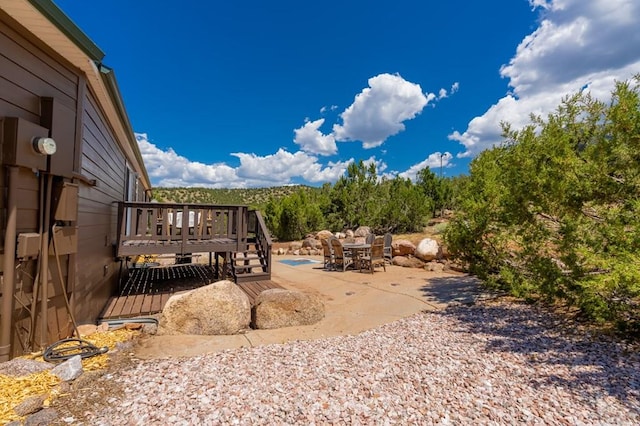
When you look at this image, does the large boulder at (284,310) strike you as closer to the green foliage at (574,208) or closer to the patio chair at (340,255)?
the green foliage at (574,208)

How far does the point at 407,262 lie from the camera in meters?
9.79

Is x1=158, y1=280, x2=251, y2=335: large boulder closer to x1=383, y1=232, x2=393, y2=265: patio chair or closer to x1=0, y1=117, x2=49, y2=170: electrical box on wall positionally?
x1=0, y1=117, x2=49, y2=170: electrical box on wall

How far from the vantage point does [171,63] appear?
12969 mm

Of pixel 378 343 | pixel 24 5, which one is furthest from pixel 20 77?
pixel 378 343

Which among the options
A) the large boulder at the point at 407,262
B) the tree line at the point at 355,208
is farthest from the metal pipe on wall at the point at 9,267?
the tree line at the point at 355,208

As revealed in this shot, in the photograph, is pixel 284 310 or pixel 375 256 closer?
pixel 284 310

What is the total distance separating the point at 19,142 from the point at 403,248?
9944 mm

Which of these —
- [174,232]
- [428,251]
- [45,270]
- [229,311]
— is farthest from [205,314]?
[428,251]

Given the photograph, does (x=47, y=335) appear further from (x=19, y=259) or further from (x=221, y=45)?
(x=221, y=45)

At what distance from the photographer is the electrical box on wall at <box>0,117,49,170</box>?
2.43 meters

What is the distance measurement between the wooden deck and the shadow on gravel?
351cm

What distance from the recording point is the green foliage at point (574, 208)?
3.39 meters

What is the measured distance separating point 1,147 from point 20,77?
0.74 m

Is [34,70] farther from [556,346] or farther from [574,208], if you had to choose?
[574,208]
